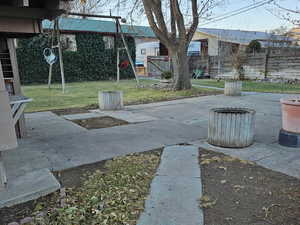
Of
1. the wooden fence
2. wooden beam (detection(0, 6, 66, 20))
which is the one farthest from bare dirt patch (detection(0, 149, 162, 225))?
the wooden fence

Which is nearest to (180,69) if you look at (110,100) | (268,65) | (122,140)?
(110,100)

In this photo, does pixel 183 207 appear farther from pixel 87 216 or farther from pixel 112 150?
pixel 112 150

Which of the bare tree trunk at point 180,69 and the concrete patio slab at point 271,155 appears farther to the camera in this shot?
the bare tree trunk at point 180,69

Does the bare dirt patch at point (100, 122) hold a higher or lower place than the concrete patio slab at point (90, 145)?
higher

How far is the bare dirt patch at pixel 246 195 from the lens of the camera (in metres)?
1.89

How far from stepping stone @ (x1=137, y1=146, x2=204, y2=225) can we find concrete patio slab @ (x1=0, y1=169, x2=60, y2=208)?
103cm

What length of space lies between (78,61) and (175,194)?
15451 mm

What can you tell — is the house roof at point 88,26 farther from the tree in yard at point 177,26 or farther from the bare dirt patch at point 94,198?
the bare dirt patch at point 94,198

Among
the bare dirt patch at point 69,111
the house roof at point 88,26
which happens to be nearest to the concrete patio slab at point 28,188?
the bare dirt patch at point 69,111

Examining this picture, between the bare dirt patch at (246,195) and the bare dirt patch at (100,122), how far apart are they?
8.50 feet

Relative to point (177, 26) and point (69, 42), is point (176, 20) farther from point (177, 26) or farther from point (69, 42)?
point (69, 42)

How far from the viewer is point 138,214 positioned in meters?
1.94

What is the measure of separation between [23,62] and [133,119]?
39.3ft

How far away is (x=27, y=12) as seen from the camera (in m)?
2.93
